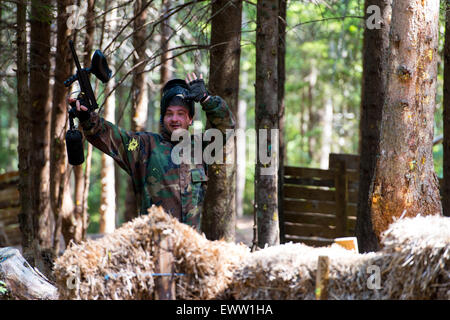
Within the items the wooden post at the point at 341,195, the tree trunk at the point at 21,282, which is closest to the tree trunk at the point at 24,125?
the tree trunk at the point at 21,282

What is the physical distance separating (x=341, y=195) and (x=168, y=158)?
6.88 meters

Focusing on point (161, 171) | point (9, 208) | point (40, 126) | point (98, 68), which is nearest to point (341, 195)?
point (40, 126)

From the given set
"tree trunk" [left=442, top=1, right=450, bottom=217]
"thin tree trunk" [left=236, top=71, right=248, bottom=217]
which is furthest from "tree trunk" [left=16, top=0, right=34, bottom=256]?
"thin tree trunk" [left=236, top=71, right=248, bottom=217]

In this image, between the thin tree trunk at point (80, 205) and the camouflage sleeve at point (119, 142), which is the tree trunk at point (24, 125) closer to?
the thin tree trunk at point (80, 205)

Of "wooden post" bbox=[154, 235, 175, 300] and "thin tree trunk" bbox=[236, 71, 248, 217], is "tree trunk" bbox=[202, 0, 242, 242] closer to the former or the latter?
"wooden post" bbox=[154, 235, 175, 300]

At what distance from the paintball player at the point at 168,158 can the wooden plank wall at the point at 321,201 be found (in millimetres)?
6231

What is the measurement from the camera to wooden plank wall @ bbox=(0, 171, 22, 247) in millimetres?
14898

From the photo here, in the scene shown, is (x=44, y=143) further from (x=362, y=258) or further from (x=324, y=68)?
(x=324, y=68)

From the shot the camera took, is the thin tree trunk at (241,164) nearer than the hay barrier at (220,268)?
No

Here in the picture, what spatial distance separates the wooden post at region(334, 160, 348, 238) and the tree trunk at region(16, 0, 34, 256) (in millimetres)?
6185

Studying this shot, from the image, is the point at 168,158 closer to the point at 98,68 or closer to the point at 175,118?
the point at 175,118

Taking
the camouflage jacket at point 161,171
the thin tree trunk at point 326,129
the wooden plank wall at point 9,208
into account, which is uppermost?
the thin tree trunk at point 326,129

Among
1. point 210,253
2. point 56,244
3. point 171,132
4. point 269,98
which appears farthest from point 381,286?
point 56,244

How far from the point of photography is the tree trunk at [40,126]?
9.51 m
